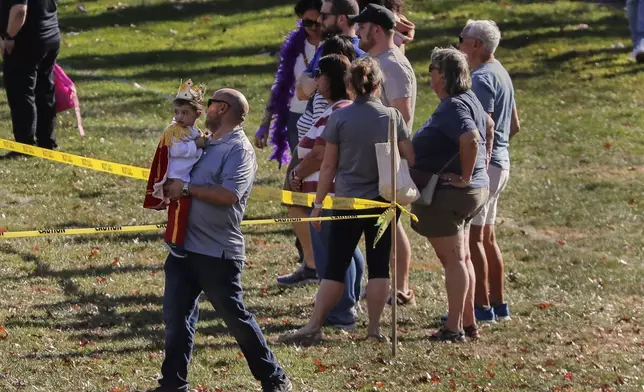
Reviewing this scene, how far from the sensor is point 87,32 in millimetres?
21719

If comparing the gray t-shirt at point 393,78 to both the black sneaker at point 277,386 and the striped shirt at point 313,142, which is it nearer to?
the striped shirt at point 313,142

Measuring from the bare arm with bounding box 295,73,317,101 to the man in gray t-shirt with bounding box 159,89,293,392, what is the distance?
2.18 meters

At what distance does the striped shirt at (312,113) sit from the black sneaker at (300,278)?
141 cm

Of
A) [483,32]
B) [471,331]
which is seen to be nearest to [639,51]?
[483,32]

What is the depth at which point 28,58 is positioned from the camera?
13.0 metres

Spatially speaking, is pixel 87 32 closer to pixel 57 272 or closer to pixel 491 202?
pixel 57 272

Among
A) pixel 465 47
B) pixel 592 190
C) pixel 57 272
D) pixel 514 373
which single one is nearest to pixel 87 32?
pixel 592 190

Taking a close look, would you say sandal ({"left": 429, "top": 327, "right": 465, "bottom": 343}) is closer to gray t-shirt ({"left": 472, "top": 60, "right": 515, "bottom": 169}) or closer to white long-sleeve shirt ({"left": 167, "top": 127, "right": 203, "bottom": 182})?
gray t-shirt ({"left": 472, "top": 60, "right": 515, "bottom": 169})

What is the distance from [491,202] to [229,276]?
2860mm

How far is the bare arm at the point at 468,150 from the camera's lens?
8.21 metres

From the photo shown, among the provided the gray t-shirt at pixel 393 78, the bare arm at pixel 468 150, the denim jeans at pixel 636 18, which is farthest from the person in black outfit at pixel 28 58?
the denim jeans at pixel 636 18

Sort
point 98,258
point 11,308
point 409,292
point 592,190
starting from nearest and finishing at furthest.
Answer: point 11,308 → point 409,292 → point 98,258 → point 592,190

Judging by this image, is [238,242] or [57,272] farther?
[57,272]

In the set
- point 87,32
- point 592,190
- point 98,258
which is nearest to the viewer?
point 98,258
